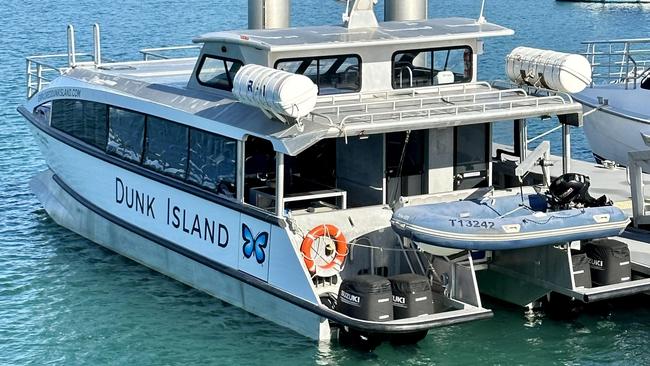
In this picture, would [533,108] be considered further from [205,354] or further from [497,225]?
[205,354]

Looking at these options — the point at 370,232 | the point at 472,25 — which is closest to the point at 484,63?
the point at 472,25

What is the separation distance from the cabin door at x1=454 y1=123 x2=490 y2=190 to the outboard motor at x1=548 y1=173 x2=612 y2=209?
1.28m

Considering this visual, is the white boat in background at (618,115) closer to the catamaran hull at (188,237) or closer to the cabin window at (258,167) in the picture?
the cabin window at (258,167)

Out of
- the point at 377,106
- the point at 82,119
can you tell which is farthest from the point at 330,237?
the point at 82,119

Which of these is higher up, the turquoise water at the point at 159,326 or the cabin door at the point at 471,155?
the cabin door at the point at 471,155

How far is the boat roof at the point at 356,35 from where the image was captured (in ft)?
46.7

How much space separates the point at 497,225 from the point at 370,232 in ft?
5.04

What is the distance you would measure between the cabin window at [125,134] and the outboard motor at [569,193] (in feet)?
17.1

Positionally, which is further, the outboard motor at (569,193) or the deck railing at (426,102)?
the outboard motor at (569,193)

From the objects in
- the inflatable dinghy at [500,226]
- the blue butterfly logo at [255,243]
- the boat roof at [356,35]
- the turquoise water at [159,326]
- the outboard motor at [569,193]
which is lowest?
the turquoise water at [159,326]

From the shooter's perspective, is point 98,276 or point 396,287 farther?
point 98,276

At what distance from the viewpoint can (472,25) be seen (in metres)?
15.4

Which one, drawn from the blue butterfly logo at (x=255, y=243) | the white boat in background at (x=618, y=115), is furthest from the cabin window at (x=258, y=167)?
the white boat in background at (x=618, y=115)

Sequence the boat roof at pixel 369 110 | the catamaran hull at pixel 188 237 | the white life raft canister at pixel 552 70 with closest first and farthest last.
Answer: the boat roof at pixel 369 110 < the catamaran hull at pixel 188 237 < the white life raft canister at pixel 552 70
